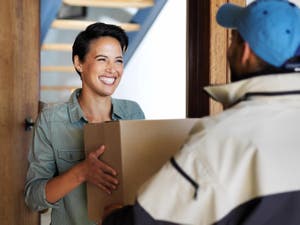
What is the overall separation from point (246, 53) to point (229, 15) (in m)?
0.09

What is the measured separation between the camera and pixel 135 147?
3.09ft

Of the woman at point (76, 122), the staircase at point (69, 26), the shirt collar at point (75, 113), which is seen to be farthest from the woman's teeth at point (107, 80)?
the staircase at point (69, 26)

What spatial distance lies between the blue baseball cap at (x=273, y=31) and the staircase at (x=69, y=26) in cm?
194

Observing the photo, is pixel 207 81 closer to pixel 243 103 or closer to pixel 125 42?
pixel 125 42

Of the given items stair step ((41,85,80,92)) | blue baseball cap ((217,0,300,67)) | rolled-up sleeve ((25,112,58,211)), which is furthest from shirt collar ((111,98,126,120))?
stair step ((41,85,80,92))

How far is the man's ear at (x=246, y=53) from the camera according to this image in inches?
27.7

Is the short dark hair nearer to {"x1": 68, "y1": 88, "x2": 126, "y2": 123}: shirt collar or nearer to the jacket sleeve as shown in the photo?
{"x1": 68, "y1": 88, "x2": 126, "y2": 123}: shirt collar

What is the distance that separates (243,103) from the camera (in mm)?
684

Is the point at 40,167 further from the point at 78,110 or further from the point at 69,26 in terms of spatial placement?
the point at 69,26

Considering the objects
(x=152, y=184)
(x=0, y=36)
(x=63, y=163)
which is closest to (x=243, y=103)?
(x=152, y=184)

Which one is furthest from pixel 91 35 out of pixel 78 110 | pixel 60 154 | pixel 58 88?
pixel 58 88

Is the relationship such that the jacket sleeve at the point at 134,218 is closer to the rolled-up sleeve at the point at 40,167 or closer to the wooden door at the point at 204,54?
the rolled-up sleeve at the point at 40,167

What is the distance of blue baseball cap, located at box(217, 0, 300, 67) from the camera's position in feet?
2.23

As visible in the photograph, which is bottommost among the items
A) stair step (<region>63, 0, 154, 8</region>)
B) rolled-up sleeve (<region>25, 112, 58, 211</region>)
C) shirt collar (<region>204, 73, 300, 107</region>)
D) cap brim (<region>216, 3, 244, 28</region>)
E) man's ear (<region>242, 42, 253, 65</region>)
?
rolled-up sleeve (<region>25, 112, 58, 211</region>)
